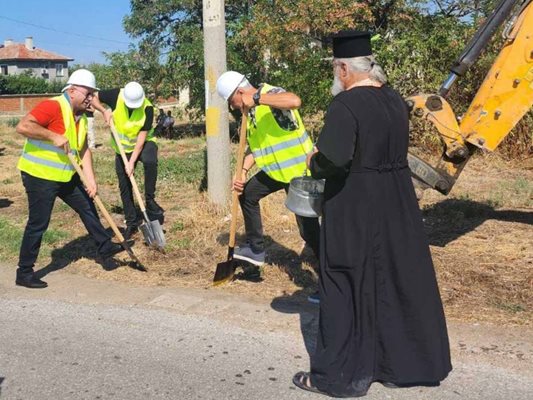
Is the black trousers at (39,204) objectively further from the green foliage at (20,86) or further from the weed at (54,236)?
the green foliage at (20,86)

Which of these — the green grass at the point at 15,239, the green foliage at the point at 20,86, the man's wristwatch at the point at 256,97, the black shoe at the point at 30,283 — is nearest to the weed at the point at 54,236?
the green grass at the point at 15,239

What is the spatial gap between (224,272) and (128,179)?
2133mm

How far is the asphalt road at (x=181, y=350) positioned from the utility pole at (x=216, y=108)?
2524 mm

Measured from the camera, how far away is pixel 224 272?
A: 598cm

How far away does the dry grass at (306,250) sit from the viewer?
5.64 m

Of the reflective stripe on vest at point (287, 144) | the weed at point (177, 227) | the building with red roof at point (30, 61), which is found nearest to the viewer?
the reflective stripe on vest at point (287, 144)

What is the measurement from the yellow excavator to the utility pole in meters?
2.59

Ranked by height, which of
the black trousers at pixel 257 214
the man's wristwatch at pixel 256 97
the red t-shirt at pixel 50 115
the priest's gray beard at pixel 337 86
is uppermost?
the priest's gray beard at pixel 337 86

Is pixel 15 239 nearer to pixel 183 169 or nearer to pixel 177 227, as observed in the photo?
pixel 177 227

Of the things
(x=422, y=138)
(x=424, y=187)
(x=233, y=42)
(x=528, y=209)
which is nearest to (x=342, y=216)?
(x=424, y=187)

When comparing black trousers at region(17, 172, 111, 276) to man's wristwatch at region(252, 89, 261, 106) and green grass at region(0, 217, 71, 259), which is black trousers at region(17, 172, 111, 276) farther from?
man's wristwatch at region(252, 89, 261, 106)

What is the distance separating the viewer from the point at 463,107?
12469 millimetres

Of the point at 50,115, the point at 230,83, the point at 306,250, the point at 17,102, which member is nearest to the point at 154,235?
the point at 306,250

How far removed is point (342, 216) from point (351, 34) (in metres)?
0.99
